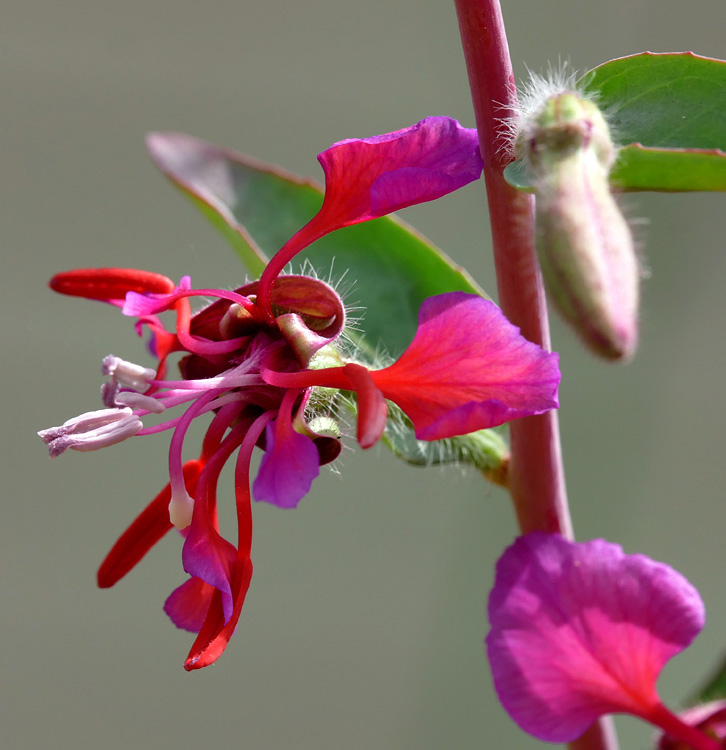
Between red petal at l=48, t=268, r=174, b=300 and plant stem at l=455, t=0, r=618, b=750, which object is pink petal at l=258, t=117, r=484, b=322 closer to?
plant stem at l=455, t=0, r=618, b=750

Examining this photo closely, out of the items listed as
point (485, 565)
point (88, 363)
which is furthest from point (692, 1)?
point (88, 363)

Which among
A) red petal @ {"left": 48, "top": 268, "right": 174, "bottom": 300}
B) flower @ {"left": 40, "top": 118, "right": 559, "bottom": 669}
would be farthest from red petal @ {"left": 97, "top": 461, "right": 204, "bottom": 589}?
red petal @ {"left": 48, "top": 268, "right": 174, "bottom": 300}

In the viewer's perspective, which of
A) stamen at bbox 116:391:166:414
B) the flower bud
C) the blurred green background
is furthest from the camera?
the blurred green background

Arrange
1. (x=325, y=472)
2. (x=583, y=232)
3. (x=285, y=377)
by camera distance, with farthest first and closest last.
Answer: (x=325, y=472) → (x=285, y=377) → (x=583, y=232)

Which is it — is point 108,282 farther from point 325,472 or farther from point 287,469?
point 325,472

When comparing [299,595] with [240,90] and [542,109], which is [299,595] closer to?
[240,90]

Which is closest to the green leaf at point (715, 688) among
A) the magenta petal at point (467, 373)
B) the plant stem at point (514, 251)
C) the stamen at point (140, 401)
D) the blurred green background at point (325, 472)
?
the plant stem at point (514, 251)

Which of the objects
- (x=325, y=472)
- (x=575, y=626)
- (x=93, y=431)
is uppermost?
(x=93, y=431)

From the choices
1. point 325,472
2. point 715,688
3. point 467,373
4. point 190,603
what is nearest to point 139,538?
point 190,603
